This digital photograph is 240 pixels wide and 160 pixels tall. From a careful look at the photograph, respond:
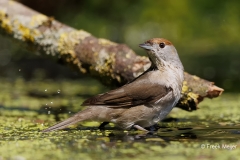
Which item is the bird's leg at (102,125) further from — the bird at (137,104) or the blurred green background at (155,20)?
the blurred green background at (155,20)

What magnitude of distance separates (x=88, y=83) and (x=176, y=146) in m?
7.17

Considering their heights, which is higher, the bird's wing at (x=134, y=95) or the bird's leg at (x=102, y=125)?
the bird's wing at (x=134, y=95)

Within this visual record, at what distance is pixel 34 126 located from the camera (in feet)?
23.3

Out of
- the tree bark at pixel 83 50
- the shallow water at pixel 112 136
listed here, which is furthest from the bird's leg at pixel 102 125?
the tree bark at pixel 83 50

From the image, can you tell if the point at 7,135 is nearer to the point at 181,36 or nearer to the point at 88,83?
the point at 88,83

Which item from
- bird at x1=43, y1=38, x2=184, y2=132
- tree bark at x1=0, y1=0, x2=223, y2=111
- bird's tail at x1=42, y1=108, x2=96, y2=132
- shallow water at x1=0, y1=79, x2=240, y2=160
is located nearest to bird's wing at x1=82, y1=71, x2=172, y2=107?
bird at x1=43, y1=38, x2=184, y2=132

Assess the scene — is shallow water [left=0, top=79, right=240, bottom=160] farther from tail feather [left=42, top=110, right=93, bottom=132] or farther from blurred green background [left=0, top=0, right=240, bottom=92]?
blurred green background [left=0, top=0, right=240, bottom=92]

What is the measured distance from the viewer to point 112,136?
6.20 m

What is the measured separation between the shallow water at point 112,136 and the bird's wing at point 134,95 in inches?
13.0

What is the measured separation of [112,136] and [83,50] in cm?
232

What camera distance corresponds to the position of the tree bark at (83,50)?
291 inches

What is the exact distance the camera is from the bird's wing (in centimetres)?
657

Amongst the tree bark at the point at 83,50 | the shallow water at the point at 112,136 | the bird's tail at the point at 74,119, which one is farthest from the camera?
the tree bark at the point at 83,50

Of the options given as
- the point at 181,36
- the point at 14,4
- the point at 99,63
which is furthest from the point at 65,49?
the point at 181,36
